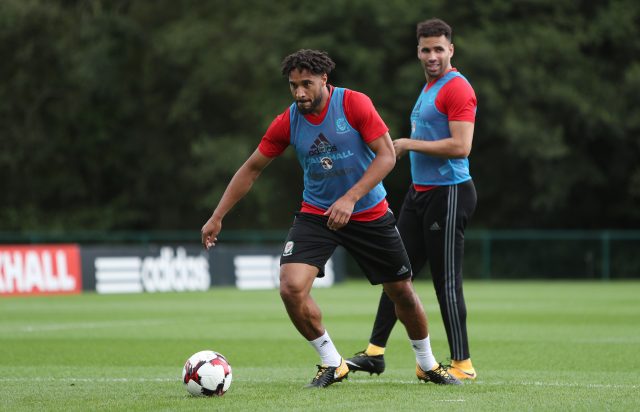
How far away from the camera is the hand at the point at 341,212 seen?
298 inches

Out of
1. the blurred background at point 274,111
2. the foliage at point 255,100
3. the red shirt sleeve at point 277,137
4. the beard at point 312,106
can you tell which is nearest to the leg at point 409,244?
the red shirt sleeve at point 277,137

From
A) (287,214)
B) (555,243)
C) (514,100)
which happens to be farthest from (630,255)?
(287,214)

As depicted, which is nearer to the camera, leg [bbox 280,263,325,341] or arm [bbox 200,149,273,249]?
leg [bbox 280,263,325,341]

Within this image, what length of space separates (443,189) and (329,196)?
113 centimetres

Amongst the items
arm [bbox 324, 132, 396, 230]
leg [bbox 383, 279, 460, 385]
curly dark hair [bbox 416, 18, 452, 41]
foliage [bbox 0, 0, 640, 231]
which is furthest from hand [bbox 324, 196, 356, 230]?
foliage [bbox 0, 0, 640, 231]

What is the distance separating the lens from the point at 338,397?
7379 mm

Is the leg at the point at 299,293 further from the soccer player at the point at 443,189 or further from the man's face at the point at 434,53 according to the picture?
the man's face at the point at 434,53

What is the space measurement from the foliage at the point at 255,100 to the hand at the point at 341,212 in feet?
94.4

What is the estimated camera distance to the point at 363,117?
25.3 ft

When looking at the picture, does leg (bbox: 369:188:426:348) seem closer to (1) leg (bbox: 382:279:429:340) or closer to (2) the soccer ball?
(1) leg (bbox: 382:279:429:340)

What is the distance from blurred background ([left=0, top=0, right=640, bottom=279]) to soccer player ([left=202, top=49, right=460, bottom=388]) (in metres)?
25.8

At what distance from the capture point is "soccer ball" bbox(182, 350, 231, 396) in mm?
7484

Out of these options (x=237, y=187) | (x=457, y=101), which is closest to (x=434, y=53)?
(x=457, y=101)

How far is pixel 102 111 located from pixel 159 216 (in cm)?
443
